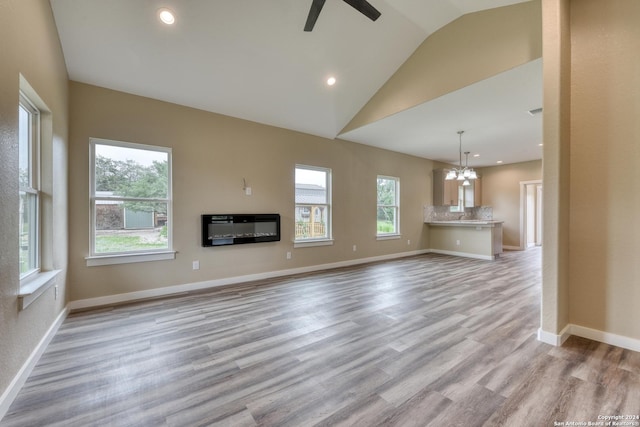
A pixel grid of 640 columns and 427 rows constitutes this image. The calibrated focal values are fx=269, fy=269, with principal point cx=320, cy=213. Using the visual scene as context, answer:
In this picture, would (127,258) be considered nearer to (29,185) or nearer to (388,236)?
(29,185)

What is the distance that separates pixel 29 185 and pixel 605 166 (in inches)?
196

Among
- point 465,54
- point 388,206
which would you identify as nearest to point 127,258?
point 465,54

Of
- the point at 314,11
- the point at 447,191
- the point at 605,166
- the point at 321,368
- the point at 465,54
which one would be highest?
the point at 465,54

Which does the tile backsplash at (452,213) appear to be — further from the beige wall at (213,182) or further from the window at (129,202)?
the window at (129,202)

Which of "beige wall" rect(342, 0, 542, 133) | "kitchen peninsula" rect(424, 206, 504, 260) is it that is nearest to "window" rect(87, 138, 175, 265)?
"beige wall" rect(342, 0, 542, 133)

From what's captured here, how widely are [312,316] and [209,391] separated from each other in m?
1.36

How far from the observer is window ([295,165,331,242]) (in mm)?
5098

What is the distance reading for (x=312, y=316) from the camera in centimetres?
293

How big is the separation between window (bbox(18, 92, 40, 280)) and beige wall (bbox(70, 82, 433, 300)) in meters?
0.81

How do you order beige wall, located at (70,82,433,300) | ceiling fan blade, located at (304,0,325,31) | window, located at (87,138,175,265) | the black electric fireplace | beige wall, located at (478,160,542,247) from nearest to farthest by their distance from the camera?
ceiling fan blade, located at (304,0,325,31), beige wall, located at (70,82,433,300), window, located at (87,138,175,265), the black electric fireplace, beige wall, located at (478,160,542,247)

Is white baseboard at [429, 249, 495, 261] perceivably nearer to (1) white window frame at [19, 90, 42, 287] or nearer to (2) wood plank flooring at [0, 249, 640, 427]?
(2) wood plank flooring at [0, 249, 640, 427]

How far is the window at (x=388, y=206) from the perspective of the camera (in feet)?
21.2

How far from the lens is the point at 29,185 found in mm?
2359

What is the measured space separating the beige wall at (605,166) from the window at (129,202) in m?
4.63
